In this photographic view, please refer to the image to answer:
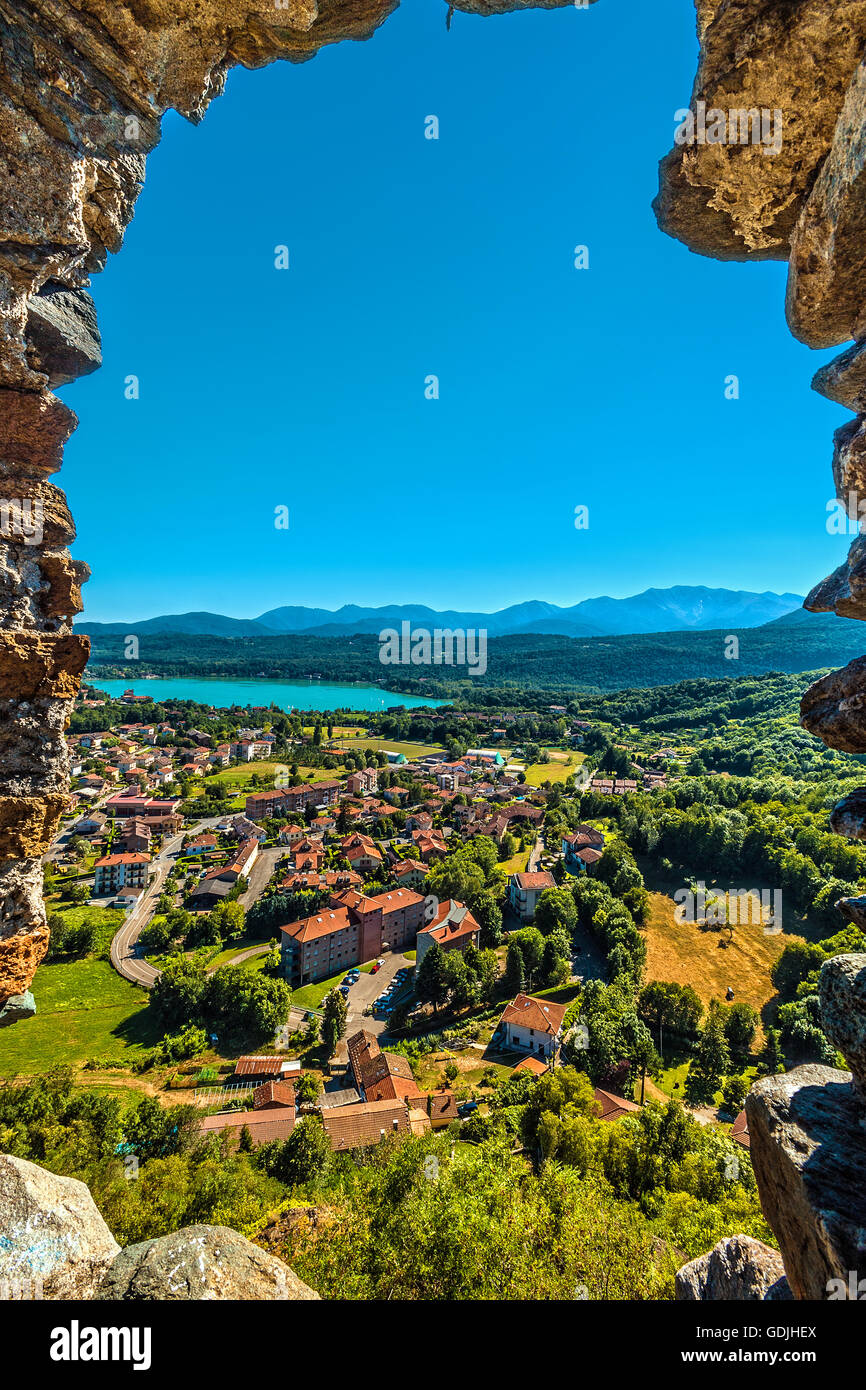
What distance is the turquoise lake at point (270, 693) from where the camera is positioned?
494ft

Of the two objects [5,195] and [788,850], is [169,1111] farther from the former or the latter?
[788,850]

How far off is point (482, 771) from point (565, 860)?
99.3 ft

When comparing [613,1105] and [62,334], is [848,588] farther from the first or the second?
[613,1105]

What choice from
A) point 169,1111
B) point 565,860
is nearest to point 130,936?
point 169,1111

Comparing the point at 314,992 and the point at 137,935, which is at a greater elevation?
the point at 137,935

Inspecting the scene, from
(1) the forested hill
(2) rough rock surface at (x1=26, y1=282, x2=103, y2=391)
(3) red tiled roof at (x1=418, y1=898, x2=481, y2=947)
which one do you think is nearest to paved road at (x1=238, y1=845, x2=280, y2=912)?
(3) red tiled roof at (x1=418, y1=898, x2=481, y2=947)

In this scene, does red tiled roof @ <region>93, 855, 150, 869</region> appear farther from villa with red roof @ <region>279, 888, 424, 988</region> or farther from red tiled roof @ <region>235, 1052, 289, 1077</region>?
red tiled roof @ <region>235, 1052, 289, 1077</region>

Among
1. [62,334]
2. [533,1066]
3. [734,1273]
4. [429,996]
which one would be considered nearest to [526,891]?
[429,996]

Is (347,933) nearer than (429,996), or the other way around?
(429,996)

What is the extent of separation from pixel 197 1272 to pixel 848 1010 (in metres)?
5.61

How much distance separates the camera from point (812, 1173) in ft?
12.6

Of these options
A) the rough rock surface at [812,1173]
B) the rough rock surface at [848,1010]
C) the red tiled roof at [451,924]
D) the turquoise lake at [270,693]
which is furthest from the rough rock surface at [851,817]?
the turquoise lake at [270,693]

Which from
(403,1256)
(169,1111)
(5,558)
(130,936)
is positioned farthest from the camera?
(130,936)
